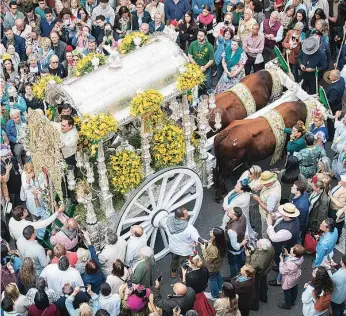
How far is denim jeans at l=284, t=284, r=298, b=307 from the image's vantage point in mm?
10586

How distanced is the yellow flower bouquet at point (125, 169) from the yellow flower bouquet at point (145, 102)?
2.27ft

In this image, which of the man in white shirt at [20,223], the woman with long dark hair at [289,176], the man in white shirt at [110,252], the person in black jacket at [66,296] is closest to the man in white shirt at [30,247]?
the man in white shirt at [20,223]

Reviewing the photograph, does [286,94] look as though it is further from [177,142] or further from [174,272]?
[174,272]

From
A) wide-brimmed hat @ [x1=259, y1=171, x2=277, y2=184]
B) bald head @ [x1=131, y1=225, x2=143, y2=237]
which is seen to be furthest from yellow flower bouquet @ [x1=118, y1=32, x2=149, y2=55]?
bald head @ [x1=131, y1=225, x2=143, y2=237]

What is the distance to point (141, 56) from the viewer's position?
11086 millimetres

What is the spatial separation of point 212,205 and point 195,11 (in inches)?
219

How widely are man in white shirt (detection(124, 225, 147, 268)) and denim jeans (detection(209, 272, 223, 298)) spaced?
Result: 1.11 metres

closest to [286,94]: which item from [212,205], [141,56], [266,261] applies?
[212,205]

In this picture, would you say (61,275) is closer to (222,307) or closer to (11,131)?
(222,307)

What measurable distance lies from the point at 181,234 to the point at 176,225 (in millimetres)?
168

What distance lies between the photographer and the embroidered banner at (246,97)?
13.4m

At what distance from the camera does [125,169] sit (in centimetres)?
1070

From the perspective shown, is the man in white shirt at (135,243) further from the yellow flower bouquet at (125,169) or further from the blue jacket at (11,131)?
the blue jacket at (11,131)

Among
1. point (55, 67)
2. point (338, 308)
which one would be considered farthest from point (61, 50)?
point (338, 308)
